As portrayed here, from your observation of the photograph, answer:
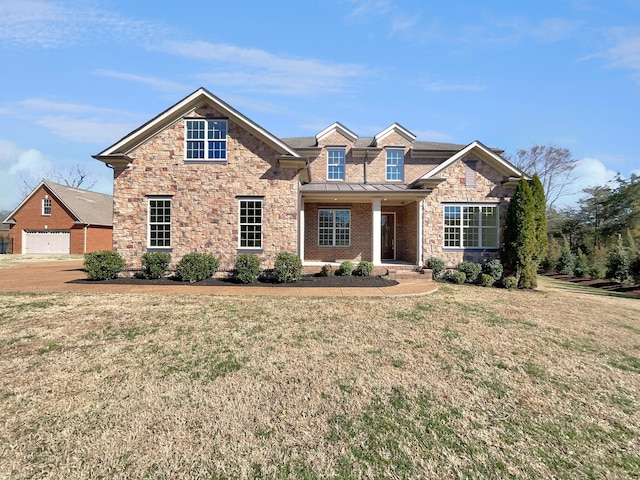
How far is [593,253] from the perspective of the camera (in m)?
21.7

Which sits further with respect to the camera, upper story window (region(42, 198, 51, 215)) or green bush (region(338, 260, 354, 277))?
upper story window (region(42, 198, 51, 215))

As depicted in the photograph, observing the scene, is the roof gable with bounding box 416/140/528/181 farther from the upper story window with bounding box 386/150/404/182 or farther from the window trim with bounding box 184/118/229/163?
the window trim with bounding box 184/118/229/163

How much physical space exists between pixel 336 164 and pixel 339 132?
6.72ft

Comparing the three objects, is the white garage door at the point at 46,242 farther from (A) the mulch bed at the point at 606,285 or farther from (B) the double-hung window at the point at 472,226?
(A) the mulch bed at the point at 606,285

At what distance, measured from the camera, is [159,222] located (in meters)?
13.0

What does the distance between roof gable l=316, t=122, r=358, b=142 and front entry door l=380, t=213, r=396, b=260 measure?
540 cm

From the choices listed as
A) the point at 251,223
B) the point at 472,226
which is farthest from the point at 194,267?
the point at 472,226

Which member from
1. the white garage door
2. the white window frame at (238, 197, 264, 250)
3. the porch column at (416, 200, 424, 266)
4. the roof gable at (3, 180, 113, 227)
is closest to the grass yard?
the white window frame at (238, 197, 264, 250)

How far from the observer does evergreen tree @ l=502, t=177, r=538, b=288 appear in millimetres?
12773

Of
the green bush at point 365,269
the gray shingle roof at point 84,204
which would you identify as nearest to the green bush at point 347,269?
the green bush at point 365,269

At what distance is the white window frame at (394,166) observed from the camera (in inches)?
755

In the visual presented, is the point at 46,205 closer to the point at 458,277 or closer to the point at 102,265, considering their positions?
the point at 102,265

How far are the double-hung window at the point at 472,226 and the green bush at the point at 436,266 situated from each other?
1336 mm

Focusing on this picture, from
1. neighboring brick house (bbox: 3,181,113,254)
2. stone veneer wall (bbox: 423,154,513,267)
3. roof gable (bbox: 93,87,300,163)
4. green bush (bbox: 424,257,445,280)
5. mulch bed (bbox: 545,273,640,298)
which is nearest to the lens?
roof gable (bbox: 93,87,300,163)
